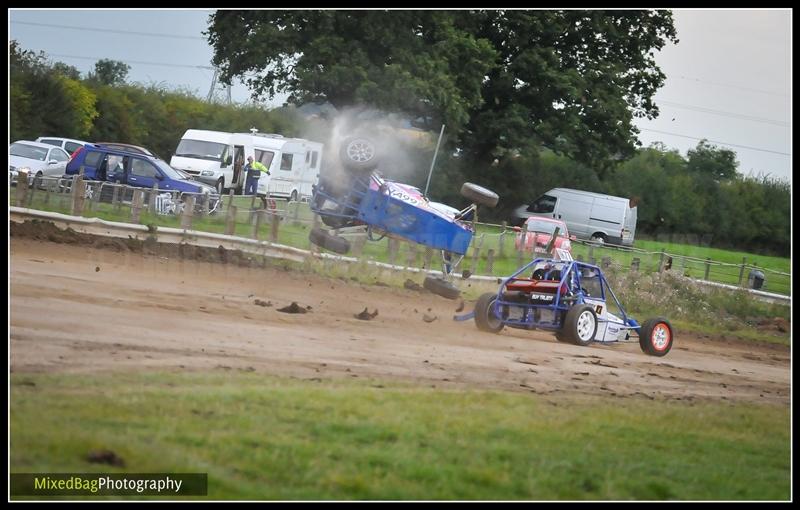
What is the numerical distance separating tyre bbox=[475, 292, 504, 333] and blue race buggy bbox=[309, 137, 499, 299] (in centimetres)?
238

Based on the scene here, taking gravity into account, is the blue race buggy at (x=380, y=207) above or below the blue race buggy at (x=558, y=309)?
above

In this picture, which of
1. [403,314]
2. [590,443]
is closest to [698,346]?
[403,314]

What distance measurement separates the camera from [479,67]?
105 feet

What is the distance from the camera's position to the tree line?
2925 centimetres

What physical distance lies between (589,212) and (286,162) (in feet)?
32.7

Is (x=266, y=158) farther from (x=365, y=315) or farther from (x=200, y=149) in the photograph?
(x=365, y=315)

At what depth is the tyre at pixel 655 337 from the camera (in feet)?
57.7

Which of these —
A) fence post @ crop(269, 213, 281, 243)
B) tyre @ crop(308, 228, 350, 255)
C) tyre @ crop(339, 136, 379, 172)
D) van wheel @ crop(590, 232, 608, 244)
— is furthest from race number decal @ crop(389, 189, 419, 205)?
van wheel @ crop(590, 232, 608, 244)

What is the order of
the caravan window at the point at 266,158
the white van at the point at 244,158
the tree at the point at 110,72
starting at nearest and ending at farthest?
the tree at the point at 110,72 < the white van at the point at 244,158 < the caravan window at the point at 266,158

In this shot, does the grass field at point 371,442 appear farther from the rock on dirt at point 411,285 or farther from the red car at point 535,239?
the red car at point 535,239

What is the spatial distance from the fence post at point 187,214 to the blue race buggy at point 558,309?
672 centimetres

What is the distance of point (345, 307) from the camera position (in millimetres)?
17797

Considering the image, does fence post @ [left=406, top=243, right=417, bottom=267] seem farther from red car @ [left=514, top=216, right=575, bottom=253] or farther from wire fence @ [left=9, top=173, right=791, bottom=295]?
red car @ [left=514, top=216, right=575, bottom=253]

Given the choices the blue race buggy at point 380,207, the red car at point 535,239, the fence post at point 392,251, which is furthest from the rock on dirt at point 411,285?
the red car at point 535,239
